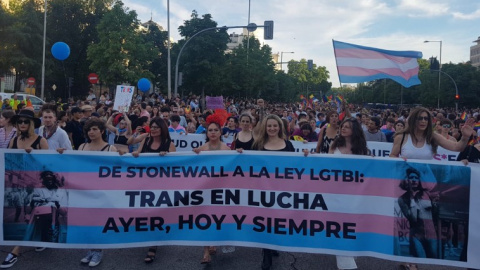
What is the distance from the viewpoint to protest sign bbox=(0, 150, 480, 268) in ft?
15.0

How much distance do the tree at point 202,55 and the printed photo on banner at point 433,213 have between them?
29208 millimetres

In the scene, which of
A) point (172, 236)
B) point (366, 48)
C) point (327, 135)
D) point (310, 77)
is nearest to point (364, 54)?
point (366, 48)

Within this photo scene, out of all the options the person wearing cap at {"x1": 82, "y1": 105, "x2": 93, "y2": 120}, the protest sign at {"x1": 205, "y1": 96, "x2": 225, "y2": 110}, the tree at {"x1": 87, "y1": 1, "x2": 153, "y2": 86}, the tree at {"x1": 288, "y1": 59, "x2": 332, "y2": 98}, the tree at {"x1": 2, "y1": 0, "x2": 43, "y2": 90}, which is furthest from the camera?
the tree at {"x1": 288, "y1": 59, "x2": 332, "y2": 98}

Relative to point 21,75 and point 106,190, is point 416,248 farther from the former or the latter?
point 21,75

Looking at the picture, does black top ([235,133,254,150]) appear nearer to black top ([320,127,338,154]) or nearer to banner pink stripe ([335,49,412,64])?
black top ([320,127,338,154])

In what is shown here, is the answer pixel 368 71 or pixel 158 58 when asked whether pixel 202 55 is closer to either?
pixel 158 58

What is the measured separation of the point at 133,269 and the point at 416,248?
2.96m

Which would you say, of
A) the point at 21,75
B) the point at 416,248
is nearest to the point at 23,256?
the point at 416,248

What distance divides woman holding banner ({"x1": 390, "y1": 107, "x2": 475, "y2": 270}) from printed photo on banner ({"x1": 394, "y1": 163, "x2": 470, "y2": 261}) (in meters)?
0.34

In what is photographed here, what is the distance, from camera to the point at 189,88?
35.7 m

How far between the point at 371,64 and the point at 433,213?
3.58 metres

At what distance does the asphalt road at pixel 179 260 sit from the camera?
15.9 ft

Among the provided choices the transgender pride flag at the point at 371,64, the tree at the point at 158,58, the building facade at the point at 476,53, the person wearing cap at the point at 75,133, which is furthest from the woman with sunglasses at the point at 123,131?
the building facade at the point at 476,53

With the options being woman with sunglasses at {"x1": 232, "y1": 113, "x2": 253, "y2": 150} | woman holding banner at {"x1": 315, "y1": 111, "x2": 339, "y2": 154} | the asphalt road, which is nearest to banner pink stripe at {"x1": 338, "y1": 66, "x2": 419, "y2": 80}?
woman holding banner at {"x1": 315, "y1": 111, "x2": 339, "y2": 154}
